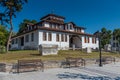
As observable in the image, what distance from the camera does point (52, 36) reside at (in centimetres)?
2762

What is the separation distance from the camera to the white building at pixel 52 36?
26250mm

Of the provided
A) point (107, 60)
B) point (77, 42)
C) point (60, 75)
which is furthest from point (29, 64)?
point (77, 42)

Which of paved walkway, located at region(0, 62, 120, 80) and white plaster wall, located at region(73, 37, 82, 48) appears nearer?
paved walkway, located at region(0, 62, 120, 80)

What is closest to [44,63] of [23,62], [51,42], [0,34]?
[23,62]

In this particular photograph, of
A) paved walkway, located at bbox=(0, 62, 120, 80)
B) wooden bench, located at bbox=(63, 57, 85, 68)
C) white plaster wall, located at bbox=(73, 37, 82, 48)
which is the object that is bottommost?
paved walkway, located at bbox=(0, 62, 120, 80)

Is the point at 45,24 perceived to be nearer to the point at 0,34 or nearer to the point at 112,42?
the point at 0,34

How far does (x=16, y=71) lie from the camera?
1105cm

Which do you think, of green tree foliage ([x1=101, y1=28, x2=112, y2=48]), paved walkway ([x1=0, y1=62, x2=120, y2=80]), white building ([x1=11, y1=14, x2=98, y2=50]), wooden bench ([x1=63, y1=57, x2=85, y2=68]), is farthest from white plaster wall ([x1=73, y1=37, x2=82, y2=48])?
paved walkway ([x1=0, y1=62, x2=120, y2=80])

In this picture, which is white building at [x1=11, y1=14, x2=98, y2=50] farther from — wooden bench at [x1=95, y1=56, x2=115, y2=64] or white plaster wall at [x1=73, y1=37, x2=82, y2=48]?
wooden bench at [x1=95, y1=56, x2=115, y2=64]

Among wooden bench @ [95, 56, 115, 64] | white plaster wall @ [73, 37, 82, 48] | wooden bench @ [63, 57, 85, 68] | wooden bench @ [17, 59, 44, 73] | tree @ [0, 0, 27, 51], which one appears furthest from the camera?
white plaster wall @ [73, 37, 82, 48]

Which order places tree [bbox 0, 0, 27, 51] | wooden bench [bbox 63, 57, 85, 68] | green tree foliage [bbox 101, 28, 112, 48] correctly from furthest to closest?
green tree foliage [bbox 101, 28, 112, 48], tree [bbox 0, 0, 27, 51], wooden bench [bbox 63, 57, 85, 68]

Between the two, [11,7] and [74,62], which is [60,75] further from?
[11,7]

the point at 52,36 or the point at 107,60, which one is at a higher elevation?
the point at 52,36

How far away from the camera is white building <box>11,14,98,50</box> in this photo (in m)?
26.2
